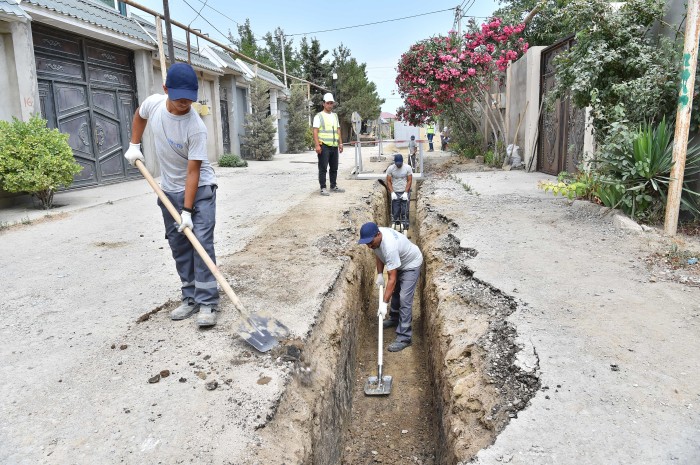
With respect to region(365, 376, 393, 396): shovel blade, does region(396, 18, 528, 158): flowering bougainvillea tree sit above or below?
Result: above

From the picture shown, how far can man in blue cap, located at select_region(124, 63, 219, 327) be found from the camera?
10.4ft

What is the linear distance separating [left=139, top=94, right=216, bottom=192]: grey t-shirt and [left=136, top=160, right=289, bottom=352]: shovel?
0.15 meters

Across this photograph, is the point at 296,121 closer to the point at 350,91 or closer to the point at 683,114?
the point at 350,91

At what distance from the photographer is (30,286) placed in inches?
171

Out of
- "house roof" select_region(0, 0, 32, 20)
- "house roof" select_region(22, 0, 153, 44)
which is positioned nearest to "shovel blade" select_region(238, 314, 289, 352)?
"house roof" select_region(0, 0, 32, 20)

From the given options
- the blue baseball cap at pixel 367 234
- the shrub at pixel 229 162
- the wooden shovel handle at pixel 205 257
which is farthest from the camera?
the shrub at pixel 229 162

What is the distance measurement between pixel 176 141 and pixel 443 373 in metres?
2.44

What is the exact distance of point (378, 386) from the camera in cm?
452

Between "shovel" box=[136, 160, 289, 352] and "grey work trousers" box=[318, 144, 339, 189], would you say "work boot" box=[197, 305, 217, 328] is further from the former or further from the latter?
"grey work trousers" box=[318, 144, 339, 189]

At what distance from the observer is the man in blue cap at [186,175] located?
124 inches

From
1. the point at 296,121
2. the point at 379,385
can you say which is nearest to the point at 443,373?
the point at 379,385

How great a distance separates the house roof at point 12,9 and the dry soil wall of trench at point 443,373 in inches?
255

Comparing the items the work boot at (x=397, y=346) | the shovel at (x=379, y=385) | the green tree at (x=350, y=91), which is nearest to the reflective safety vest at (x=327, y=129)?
the work boot at (x=397, y=346)

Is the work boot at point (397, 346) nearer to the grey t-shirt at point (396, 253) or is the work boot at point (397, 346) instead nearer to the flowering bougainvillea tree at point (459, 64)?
the grey t-shirt at point (396, 253)
